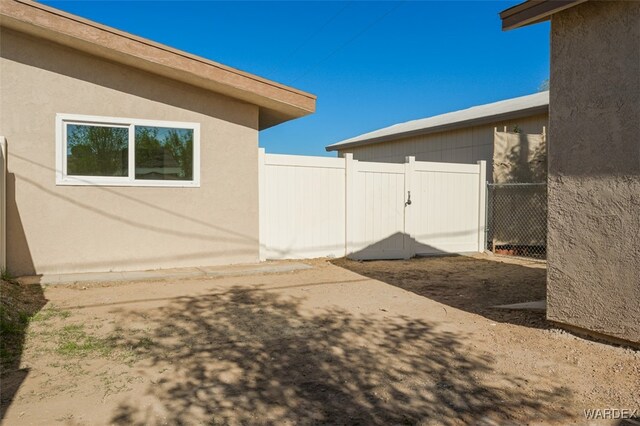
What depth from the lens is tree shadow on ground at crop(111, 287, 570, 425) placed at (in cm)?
279

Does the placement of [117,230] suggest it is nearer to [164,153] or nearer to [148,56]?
[164,153]

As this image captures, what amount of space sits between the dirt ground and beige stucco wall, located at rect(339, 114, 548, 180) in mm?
6221

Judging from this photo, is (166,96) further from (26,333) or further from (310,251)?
(26,333)

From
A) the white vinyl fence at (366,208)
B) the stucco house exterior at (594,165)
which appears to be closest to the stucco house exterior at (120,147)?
the white vinyl fence at (366,208)

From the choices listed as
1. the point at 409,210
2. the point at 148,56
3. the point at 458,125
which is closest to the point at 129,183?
the point at 148,56

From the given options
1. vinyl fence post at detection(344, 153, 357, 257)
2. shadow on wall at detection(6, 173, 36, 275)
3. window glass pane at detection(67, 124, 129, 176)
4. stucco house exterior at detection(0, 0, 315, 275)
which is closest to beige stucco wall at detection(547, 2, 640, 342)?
stucco house exterior at detection(0, 0, 315, 275)

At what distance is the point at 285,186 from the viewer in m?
8.62

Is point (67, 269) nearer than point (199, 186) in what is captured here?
Yes

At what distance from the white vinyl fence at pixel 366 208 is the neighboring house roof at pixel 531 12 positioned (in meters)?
4.72

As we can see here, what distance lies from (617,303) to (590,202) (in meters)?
0.87

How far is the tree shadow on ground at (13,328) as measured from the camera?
10.3 feet

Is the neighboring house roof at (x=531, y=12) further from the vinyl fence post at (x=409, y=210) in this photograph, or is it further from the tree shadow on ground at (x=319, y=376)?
the vinyl fence post at (x=409, y=210)

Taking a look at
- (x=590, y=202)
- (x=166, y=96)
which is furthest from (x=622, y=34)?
(x=166, y=96)

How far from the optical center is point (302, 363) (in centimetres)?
361
